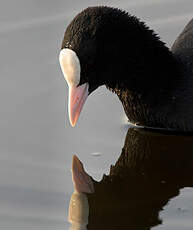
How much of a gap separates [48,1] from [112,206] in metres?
2.93

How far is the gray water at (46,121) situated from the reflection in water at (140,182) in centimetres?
8

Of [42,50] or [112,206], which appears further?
[42,50]

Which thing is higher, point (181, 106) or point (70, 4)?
point (70, 4)

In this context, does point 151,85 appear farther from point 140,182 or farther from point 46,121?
point 140,182

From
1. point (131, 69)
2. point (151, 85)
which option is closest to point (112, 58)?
point (131, 69)

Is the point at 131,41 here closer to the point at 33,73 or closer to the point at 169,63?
the point at 169,63

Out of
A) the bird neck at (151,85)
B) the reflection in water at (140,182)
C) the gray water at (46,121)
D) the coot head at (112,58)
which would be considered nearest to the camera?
the reflection in water at (140,182)

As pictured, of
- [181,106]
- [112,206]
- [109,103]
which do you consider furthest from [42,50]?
[112,206]

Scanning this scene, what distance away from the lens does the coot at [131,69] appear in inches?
255

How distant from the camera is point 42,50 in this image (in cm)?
791

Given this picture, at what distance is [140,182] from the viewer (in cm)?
629

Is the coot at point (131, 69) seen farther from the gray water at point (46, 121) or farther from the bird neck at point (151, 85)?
the gray water at point (46, 121)

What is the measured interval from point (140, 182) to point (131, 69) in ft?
3.03


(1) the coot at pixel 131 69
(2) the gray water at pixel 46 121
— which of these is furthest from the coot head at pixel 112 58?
(2) the gray water at pixel 46 121
